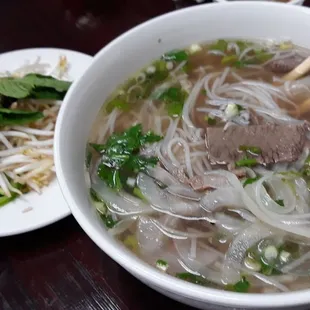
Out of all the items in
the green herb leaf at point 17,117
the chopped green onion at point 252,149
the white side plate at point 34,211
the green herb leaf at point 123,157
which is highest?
the chopped green onion at point 252,149

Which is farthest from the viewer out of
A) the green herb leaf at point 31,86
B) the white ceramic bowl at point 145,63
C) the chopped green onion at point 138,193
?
the green herb leaf at point 31,86

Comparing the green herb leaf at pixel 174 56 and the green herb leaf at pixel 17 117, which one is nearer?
the green herb leaf at pixel 174 56

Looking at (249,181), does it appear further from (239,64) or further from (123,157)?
(239,64)

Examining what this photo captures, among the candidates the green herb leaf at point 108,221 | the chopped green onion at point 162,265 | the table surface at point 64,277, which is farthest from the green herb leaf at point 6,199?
the chopped green onion at point 162,265

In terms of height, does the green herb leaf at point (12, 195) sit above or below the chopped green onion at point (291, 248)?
below

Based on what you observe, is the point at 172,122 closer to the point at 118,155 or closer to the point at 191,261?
the point at 118,155

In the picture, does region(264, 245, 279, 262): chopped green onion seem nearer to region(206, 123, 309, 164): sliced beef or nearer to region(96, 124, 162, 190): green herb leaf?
region(206, 123, 309, 164): sliced beef

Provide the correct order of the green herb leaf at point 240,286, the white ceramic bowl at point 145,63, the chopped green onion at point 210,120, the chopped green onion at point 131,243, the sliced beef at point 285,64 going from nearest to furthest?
the white ceramic bowl at point 145,63
the green herb leaf at point 240,286
the chopped green onion at point 131,243
the chopped green onion at point 210,120
the sliced beef at point 285,64

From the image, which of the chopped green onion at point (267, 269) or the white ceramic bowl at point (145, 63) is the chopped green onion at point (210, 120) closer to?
the white ceramic bowl at point (145, 63)
